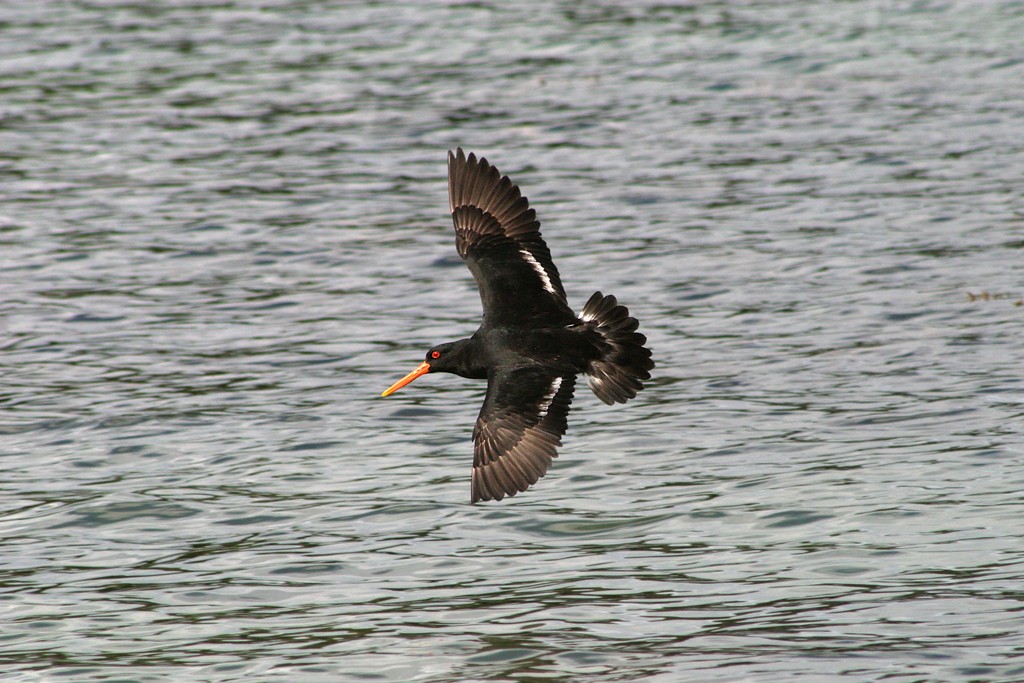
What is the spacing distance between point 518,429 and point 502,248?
1.36 metres

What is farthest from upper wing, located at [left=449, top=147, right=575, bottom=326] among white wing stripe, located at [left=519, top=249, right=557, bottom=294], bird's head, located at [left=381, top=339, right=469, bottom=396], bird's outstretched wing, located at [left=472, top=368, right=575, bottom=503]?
bird's outstretched wing, located at [left=472, top=368, right=575, bottom=503]

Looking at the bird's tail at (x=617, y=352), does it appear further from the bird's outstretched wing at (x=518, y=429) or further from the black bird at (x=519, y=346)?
the bird's outstretched wing at (x=518, y=429)

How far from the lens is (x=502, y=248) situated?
11.1 meters


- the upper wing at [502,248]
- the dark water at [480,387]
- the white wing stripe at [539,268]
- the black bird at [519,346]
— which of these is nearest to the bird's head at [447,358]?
the black bird at [519,346]

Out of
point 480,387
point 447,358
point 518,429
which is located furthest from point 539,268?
point 480,387

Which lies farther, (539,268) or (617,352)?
(539,268)

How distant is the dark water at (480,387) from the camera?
9445 mm

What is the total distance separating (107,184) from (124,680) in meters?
13.4

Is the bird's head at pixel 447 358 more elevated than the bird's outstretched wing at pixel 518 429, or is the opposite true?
the bird's head at pixel 447 358

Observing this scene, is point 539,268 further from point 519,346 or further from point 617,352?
point 617,352

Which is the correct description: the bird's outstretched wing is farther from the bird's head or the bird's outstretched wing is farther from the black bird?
the bird's head

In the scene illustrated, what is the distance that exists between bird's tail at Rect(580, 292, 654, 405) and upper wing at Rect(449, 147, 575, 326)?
1.53 feet

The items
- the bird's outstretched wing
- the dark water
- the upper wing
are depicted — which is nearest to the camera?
the dark water

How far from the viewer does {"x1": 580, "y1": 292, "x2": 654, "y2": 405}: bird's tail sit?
34.0 feet
